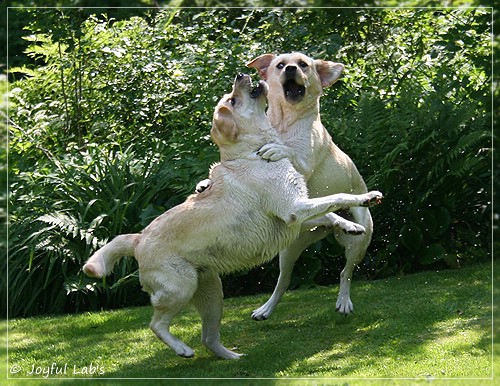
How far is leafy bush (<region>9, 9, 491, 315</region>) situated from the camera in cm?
891

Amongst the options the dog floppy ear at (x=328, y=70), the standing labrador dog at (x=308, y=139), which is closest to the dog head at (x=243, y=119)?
the standing labrador dog at (x=308, y=139)

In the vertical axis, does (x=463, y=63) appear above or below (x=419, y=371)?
above

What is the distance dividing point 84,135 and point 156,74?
3.75 feet

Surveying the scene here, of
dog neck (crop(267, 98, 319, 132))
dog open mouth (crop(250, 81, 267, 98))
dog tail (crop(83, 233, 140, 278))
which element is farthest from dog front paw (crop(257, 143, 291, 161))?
dog tail (crop(83, 233, 140, 278))

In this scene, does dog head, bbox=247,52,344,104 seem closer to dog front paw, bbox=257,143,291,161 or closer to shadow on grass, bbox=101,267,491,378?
dog front paw, bbox=257,143,291,161

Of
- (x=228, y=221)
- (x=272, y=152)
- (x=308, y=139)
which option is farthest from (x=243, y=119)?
(x=308, y=139)

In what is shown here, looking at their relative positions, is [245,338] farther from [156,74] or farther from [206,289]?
[156,74]

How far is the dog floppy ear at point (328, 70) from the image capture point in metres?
7.34

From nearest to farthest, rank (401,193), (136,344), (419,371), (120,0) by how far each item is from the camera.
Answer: (419,371) → (136,344) → (120,0) → (401,193)

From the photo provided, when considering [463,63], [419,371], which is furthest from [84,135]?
[419,371]

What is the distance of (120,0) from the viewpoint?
873cm

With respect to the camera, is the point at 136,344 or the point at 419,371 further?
the point at 136,344

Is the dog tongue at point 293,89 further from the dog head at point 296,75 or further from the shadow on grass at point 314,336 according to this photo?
the shadow on grass at point 314,336

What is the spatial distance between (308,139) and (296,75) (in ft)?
1.78
